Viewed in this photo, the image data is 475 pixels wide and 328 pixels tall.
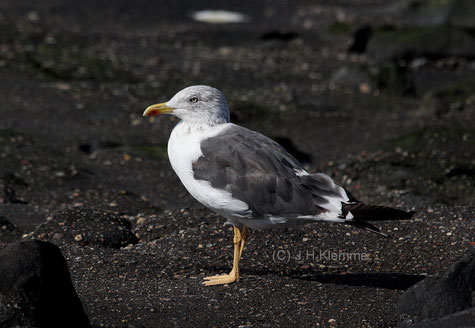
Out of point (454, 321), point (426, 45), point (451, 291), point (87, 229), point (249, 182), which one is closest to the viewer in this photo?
point (454, 321)

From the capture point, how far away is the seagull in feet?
17.3

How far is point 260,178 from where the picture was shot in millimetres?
5348

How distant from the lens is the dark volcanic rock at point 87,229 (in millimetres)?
6512

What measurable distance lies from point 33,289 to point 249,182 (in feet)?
5.81

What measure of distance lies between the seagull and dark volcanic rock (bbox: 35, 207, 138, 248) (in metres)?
1.34

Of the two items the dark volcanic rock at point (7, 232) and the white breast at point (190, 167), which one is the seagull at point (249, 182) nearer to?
the white breast at point (190, 167)

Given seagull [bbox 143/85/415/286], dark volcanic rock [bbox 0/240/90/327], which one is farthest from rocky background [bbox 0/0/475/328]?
seagull [bbox 143/85/415/286]

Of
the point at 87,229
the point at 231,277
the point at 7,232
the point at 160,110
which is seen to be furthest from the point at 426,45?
the point at 231,277

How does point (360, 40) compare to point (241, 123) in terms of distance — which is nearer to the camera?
point (241, 123)

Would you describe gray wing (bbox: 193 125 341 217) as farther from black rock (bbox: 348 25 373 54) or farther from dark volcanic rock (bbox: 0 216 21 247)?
black rock (bbox: 348 25 373 54)

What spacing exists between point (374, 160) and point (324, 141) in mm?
2329

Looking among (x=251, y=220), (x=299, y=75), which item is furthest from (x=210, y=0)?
(x=251, y=220)

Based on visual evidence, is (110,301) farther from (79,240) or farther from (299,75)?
(299,75)

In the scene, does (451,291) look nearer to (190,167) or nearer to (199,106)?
(190,167)
